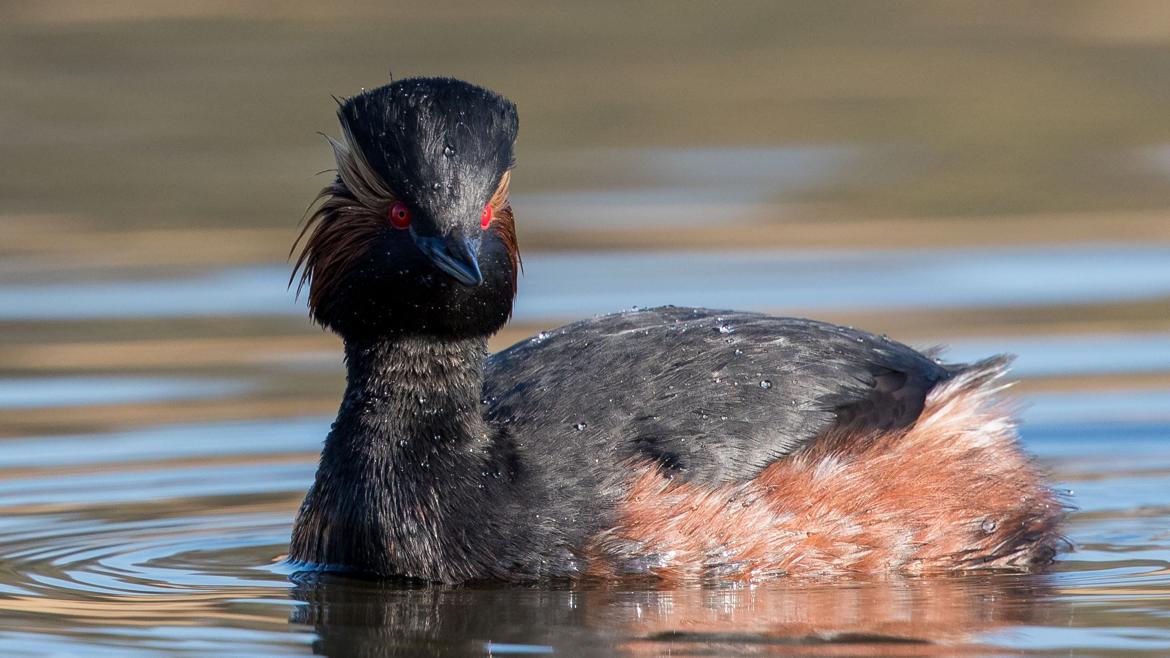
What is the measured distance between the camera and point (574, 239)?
51.3ft

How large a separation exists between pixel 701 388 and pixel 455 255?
3.91 ft

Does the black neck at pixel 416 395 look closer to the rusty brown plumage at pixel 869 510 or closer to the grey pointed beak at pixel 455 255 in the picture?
the grey pointed beak at pixel 455 255

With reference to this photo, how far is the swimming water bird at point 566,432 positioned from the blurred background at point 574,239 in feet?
1.07

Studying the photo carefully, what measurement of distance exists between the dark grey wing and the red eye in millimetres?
956

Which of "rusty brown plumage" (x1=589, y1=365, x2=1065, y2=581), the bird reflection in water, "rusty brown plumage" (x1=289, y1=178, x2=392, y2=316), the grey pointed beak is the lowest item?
the bird reflection in water

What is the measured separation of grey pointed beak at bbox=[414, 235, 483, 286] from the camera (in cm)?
840

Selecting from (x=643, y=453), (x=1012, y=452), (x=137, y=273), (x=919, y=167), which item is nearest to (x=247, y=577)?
(x=643, y=453)

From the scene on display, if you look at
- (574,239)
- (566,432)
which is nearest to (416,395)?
(566,432)

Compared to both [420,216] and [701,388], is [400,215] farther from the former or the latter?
[701,388]

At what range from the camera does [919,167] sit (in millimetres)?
17781

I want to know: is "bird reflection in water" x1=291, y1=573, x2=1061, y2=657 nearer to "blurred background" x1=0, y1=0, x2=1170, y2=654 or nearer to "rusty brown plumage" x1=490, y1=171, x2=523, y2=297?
"blurred background" x1=0, y1=0, x2=1170, y2=654

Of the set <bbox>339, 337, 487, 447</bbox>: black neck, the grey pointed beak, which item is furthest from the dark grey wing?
the grey pointed beak

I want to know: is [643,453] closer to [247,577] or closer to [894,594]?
[894,594]

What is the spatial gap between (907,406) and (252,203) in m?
8.59
